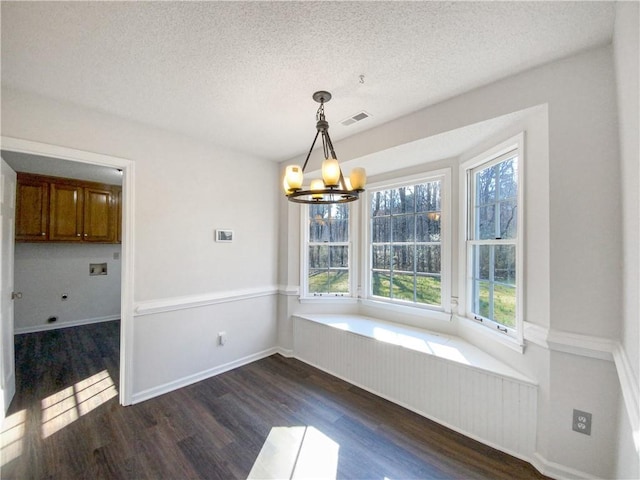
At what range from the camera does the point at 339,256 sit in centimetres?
354

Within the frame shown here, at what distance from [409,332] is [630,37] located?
2.51m

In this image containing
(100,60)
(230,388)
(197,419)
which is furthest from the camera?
(230,388)

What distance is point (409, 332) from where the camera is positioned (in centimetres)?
277

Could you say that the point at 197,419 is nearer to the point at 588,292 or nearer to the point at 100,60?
the point at 100,60

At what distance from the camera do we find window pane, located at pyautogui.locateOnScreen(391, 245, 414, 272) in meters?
3.08

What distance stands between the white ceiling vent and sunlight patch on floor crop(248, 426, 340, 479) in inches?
106

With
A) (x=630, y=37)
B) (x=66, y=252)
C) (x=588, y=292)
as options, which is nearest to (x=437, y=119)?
(x=630, y=37)

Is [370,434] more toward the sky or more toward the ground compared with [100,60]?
more toward the ground

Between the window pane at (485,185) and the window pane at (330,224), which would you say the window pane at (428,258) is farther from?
the window pane at (330,224)

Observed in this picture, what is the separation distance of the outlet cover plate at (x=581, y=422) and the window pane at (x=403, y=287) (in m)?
1.58

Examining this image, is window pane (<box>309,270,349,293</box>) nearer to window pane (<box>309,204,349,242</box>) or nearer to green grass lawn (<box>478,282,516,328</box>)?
window pane (<box>309,204,349,242</box>)

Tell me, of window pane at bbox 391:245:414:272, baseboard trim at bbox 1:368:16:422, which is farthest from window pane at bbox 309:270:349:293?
baseboard trim at bbox 1:368:16:422

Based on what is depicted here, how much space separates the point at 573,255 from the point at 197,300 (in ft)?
10.5

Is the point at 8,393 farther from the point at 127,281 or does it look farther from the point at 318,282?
the point at 318,282
